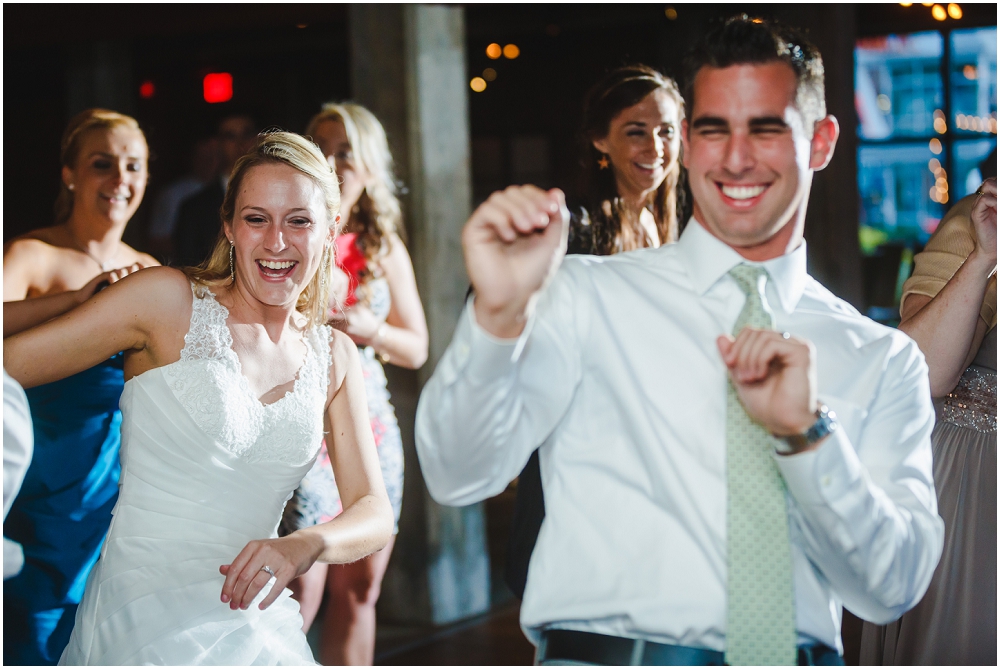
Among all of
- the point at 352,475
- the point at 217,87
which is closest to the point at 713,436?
the point at 352,475

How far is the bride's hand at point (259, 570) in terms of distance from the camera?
160 centimetres

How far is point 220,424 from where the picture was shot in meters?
1.89

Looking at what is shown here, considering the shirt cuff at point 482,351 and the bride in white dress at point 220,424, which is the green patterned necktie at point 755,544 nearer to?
the shirt cuff at point 482,351

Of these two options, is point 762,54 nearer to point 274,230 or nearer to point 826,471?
point 826,471

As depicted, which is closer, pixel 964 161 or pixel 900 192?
pixel 964 161

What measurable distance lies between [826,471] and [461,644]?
2.76 m

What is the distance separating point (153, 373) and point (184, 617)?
444 millimetres

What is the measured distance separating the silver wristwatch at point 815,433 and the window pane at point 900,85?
253 inches

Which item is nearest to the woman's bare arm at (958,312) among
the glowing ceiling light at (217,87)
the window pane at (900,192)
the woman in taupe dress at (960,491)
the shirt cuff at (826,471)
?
the woman in taupe dress at (960,491)

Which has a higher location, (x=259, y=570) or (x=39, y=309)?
(x=39, y=309)

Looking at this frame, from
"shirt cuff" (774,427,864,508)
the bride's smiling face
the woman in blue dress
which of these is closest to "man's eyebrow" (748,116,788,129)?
"shirt cuff" (774,427,864,508)

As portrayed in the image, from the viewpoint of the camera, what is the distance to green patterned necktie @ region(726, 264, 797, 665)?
51.4 inches

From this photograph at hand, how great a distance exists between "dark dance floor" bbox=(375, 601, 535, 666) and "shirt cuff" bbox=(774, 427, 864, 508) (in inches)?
96.9

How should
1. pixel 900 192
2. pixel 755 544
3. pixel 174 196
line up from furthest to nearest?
1. pixel 900 192
2. pixel 174 196
3. pixel 755 544
